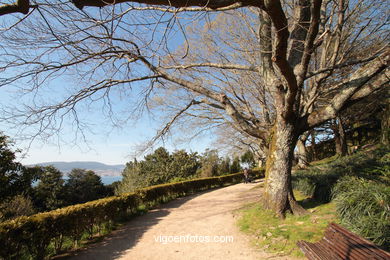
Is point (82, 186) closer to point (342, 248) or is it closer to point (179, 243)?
point (179, 243)

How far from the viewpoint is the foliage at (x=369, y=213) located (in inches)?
115

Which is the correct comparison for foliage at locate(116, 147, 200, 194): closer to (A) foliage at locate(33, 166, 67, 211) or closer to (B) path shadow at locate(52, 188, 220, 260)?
(A) foliage at locate(33, 166, 67, 211)

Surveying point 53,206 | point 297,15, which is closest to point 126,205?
point 297,15

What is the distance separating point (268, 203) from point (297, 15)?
16.1 ft

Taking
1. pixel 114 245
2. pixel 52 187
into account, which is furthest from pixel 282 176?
pixel 52 187

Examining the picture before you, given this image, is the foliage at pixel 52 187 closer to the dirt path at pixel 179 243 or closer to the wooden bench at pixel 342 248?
the dirt path at pixel 179 243

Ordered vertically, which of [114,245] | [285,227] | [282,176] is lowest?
[114,245]

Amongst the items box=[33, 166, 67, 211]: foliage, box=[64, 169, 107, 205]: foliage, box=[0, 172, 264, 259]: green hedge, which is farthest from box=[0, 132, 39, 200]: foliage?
box=[64, 169, 107, 205]: foliage

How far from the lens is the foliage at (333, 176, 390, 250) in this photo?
2.93 meters

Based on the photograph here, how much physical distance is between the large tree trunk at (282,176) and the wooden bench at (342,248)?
185 cm

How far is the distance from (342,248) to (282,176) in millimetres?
2538

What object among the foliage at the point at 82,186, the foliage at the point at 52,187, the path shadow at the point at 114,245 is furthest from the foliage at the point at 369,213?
the foliage at the point at 82,186

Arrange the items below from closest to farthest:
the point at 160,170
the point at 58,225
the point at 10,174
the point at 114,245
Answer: the point at 58,225 < the point at 114,245 < the point at 10,174 < the point at 160,170

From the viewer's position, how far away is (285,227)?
4.23 metres
